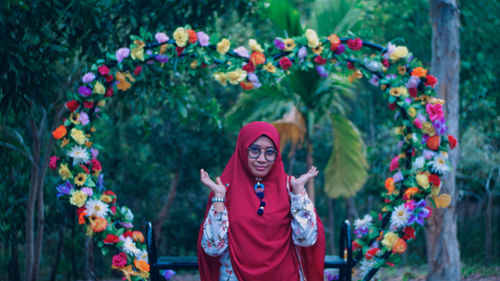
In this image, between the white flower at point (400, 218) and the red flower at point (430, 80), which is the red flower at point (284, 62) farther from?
the white flower at point (400, 218)

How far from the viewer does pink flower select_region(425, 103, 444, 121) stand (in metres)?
5.02

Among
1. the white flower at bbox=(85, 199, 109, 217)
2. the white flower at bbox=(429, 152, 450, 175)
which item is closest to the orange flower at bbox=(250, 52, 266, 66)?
the white flower at bbox=(429, 152, 450, 175)

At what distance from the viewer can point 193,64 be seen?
5.40 meters

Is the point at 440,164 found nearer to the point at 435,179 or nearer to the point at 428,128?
the point at 435,179

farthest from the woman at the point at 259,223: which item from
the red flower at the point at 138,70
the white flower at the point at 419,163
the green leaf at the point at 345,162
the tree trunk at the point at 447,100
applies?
the green leaf at the point at 345,162

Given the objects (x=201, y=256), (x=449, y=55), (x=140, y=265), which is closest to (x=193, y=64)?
(x=140, y=265)

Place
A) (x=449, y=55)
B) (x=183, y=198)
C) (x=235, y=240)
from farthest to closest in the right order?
(x=183, y=198) → (x=449, y=55) → (x=235, y=240)

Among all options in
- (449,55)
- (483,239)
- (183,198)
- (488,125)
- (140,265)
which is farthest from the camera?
(183,198)

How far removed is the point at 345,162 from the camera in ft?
28.1

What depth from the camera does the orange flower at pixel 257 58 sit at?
5250 millimetres

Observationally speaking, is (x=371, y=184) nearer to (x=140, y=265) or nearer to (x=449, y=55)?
(x=449, y=55)

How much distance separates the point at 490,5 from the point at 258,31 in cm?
584

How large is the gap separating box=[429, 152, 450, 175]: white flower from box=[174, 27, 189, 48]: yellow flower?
2753 millimetres

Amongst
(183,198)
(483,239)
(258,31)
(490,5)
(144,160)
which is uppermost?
(258,31)
